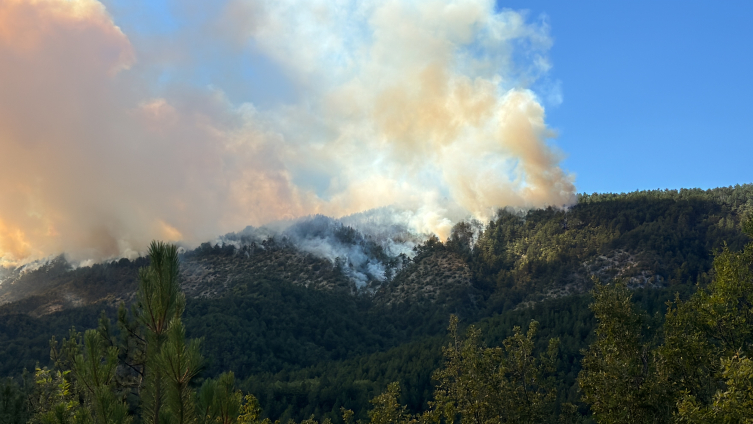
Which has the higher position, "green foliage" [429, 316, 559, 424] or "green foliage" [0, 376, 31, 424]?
"green foliage" [0, 376, 31, 424]

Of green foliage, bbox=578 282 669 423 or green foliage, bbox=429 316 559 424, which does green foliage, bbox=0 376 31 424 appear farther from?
green foliage, bbox=578 282 669 423

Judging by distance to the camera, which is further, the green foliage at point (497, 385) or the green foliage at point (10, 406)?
the green foliage at point (10, 406)

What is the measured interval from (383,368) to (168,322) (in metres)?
143

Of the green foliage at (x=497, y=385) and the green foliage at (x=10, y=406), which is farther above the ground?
the green foliage at (x=10, y=406)

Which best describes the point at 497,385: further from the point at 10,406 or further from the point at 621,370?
the point at 10,406

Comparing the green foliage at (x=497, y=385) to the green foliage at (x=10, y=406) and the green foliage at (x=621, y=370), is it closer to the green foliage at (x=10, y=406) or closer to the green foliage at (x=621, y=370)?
the green foliage at (x=621, y=370)

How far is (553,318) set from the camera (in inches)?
6137

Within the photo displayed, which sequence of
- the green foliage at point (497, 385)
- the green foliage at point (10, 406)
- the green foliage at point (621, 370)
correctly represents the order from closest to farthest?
1. the green foliage at point (621, 370)
2. the green foliage at point (497, 385)
3. the green foliage at point (10, 406)

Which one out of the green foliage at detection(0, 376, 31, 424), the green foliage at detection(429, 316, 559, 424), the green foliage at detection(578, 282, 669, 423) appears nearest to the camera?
the green foliage at detection(578, 282, 669, 423)

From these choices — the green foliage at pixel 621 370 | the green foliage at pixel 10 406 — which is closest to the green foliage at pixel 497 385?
the green foliage at pixel 621 370

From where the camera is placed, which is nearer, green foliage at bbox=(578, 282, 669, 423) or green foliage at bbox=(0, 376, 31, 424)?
green foliage at bbox=(578, 282, 669, 423)

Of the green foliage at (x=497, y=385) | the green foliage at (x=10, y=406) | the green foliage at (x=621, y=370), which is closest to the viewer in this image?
the green foliage at (x=621, y=370)

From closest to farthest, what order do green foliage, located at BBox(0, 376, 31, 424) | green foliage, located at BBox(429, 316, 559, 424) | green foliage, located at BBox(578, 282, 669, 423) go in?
green foliage, located at BBox(578, 282, 669, 423), green foliage, located at BBox(429, 316, 559, 424), green foliage, located at BBox(0, 376, 31, 424)

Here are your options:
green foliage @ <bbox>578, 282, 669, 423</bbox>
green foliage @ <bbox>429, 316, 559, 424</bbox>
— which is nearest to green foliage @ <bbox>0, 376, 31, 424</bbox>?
green foliage @ <bbox>429, 316, 559, 424</bbox>
